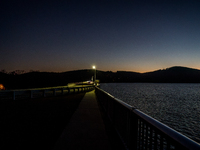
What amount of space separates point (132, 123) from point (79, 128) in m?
3.06

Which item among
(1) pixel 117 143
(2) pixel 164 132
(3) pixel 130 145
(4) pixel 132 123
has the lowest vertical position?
(1) pixel 117 143

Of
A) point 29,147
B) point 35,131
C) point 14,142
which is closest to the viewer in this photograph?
point 29,147

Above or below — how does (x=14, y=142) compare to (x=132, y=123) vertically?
below

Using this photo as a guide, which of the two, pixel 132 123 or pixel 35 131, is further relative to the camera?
pixel 35 131

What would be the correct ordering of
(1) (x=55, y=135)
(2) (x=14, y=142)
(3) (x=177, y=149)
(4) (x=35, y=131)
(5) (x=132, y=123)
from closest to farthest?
(3) (x=177, y=149), (5) (x=132, y=123), (2) (x=14, y=142), (1) (x=55, y=135), (4) (x=35, y=131)

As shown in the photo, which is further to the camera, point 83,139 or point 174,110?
point 174,110

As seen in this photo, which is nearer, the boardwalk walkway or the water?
the boardwalk walkway

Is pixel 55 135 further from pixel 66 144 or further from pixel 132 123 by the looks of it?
pixel 132 123

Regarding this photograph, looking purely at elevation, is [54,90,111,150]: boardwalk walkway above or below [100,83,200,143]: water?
above

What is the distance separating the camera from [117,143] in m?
4.55

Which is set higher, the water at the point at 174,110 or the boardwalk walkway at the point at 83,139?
the boardwalk walkway at the point at 83,139

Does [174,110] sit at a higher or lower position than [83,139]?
lower

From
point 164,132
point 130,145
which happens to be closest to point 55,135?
point 130,145

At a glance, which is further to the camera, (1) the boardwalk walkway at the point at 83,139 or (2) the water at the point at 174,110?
(2) the water at the point at 174,110
